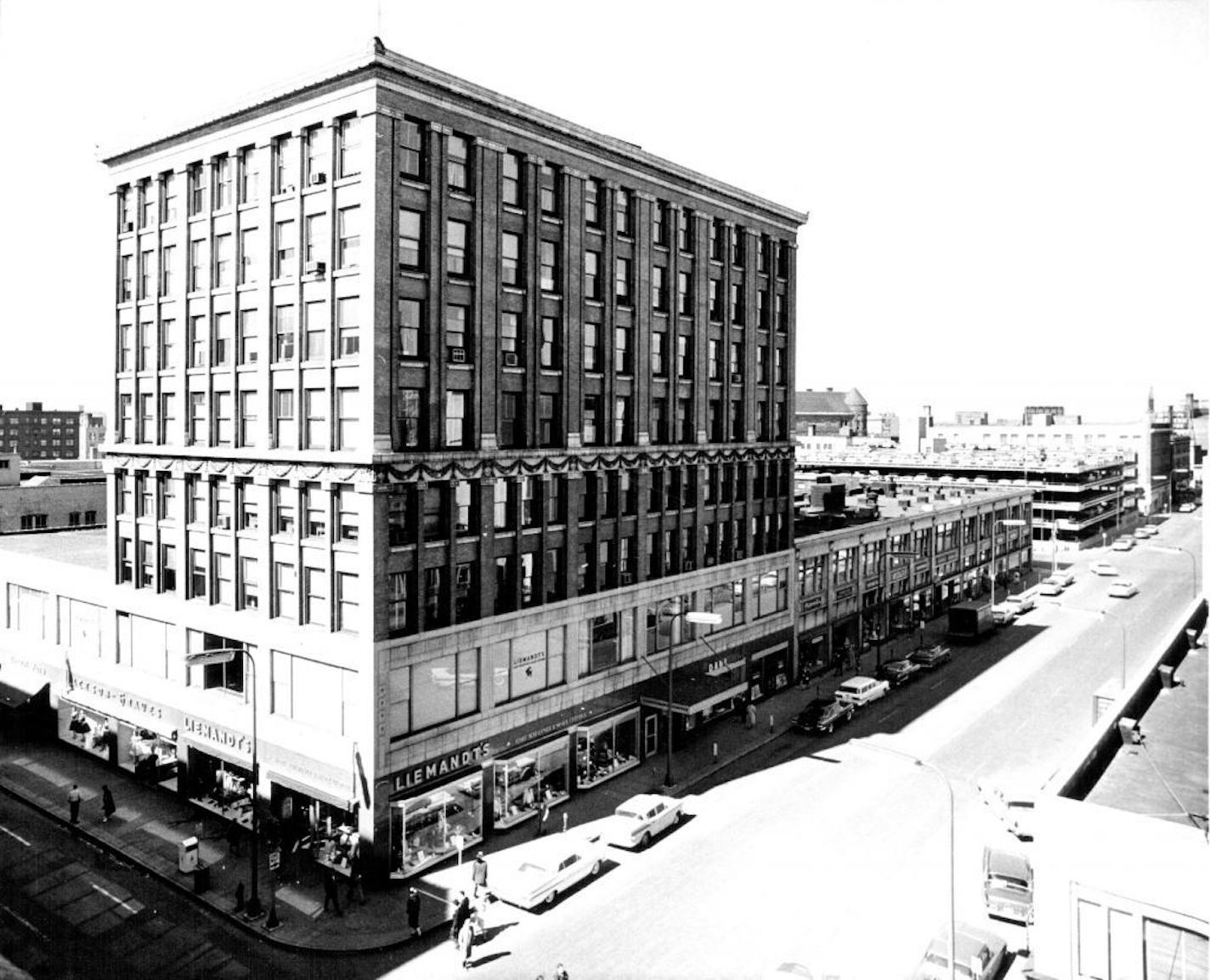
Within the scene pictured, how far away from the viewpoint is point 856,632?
→ 2625 inches

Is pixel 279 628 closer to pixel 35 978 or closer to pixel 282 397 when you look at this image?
pixel 282 397

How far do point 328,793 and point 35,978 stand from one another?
9.92 metres

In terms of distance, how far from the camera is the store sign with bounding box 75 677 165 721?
40.9m

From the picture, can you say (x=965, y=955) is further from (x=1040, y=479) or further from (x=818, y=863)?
(x=1040, y=479)

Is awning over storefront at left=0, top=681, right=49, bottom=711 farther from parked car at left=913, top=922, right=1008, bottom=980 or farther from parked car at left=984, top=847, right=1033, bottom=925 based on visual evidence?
parked car at left=984, top=847, right=1033, bottom=925

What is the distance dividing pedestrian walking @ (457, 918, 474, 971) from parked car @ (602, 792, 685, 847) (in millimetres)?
8435

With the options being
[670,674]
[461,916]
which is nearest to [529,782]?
[670,674]

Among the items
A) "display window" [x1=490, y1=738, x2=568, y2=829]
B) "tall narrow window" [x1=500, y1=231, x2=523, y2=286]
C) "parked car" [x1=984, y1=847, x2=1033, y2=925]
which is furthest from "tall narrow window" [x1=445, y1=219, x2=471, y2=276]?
"parked car" [x1=984, y1=847, x2=1033, y2=925]

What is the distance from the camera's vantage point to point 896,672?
57656 millimetres

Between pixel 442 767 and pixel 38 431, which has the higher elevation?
pixel 38 431

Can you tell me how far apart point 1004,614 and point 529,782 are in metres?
53.2

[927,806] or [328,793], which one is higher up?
[328,793]

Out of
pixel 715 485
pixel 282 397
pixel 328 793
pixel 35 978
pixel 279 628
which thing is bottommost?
pixel 35 978

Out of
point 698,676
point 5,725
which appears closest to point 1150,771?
point 698,676
